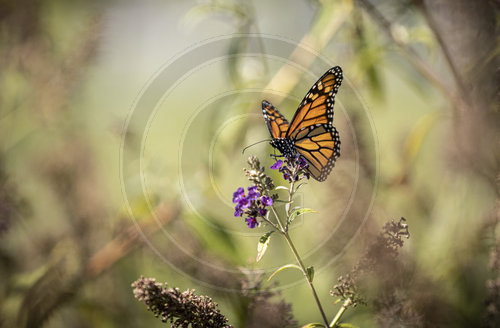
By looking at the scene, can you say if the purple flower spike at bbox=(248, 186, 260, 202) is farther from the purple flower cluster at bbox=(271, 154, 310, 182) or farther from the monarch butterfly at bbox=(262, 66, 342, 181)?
the monarch butterfly at bbox=(262, 66, 342, 181)

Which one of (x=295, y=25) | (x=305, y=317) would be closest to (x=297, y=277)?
(x=305, y=317)

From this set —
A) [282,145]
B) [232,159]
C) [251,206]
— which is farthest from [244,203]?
[232,159]

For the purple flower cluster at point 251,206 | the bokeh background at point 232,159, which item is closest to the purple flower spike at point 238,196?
the purple flower cluster at point 251,206

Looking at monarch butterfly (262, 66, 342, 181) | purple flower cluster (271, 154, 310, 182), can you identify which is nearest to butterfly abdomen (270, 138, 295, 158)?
monarch butterfly (262, 66, 342, 181)

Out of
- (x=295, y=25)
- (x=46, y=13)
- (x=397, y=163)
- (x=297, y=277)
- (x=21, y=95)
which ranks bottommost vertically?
(x=297, y=277)

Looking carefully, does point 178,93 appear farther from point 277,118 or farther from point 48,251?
point 48,251

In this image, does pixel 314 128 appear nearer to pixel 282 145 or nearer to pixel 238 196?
pixel 282 145

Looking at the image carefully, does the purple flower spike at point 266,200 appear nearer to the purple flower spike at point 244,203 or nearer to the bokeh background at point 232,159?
the purple flower spike at point 244,203
